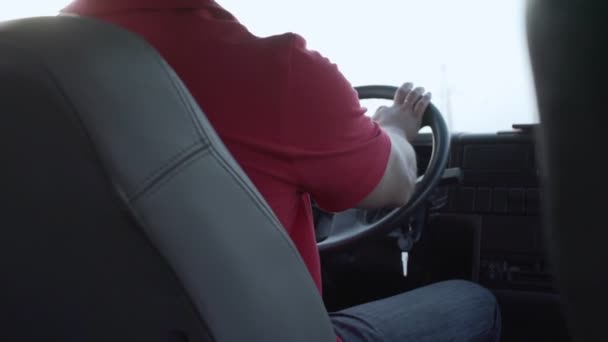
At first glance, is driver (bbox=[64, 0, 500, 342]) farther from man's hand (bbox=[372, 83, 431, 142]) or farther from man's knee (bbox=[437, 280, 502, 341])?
man's knee (bbox=[437, 280, 502, 341])

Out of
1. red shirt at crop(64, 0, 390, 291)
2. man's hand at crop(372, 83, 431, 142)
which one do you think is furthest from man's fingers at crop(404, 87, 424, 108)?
red shirt at crop(64, 0, 390, 291)

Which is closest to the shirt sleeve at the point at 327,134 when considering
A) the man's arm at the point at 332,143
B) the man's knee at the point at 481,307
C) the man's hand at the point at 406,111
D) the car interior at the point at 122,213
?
the man's arm at the point at 332,143

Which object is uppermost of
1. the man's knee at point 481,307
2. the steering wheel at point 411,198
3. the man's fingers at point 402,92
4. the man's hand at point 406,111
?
the man's fingers at point 402,92

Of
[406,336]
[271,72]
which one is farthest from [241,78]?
[406,336]

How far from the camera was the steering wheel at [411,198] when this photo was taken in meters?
1.62

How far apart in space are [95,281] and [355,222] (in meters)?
1.00

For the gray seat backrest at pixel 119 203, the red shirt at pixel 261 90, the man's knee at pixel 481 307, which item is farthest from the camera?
the man's knee at pixel 481 307

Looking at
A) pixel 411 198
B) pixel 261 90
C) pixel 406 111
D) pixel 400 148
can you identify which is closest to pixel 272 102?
pixel 261 90

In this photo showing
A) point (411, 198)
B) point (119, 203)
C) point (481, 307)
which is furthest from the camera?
point (411, 198)

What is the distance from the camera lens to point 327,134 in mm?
1103

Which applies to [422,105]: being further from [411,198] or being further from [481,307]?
[481,307]

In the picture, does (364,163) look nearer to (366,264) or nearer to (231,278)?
(231,278)

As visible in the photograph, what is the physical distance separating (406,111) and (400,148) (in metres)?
0.21

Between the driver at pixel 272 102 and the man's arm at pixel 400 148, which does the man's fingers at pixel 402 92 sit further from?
the driver at pixel 272 102
